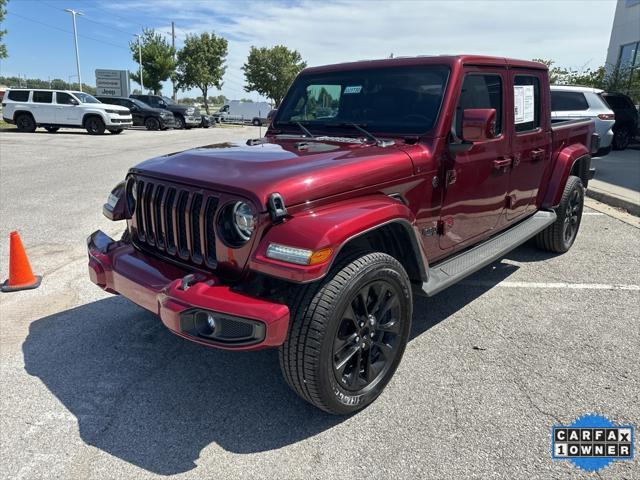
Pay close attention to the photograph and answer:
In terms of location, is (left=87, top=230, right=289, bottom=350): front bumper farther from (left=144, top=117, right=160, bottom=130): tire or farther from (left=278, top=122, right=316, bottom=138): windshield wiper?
(left=144, top=117, right=160, bottom=130): tire

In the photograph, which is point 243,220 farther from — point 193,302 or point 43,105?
point 43,105

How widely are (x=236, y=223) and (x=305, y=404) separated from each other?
46.0 inches

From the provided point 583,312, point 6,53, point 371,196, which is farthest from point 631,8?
point 6,53

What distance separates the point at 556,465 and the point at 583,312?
205 cm

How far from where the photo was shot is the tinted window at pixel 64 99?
804 inches

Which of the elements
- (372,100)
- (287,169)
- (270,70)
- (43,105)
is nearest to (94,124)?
(43,105)

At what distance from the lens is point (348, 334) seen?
8.71 ft

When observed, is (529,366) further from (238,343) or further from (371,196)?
(238,343)

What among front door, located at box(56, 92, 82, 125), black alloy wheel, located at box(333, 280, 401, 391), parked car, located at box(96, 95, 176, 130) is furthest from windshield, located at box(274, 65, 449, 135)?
parked car, located at box(96, 95, 176, 130)

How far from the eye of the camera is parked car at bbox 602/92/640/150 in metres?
15.0

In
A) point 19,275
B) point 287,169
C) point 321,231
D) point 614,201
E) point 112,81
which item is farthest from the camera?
point 112,81

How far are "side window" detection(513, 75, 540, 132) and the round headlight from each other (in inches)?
111

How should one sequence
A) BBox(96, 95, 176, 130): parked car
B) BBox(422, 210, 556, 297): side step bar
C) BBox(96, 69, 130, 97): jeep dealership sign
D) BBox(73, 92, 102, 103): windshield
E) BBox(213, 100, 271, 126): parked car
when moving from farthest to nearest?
BBox(213, 100, 271, 126): parked car, BBox(96, 69, 130, 97): jeep dealership sign, BBox(96, 95, 176, 130): parked car, BBox(73, 92, 102, 103): windshield, BBox(422, 210, 556, 297): side step bar

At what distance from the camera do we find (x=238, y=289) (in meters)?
2.46
